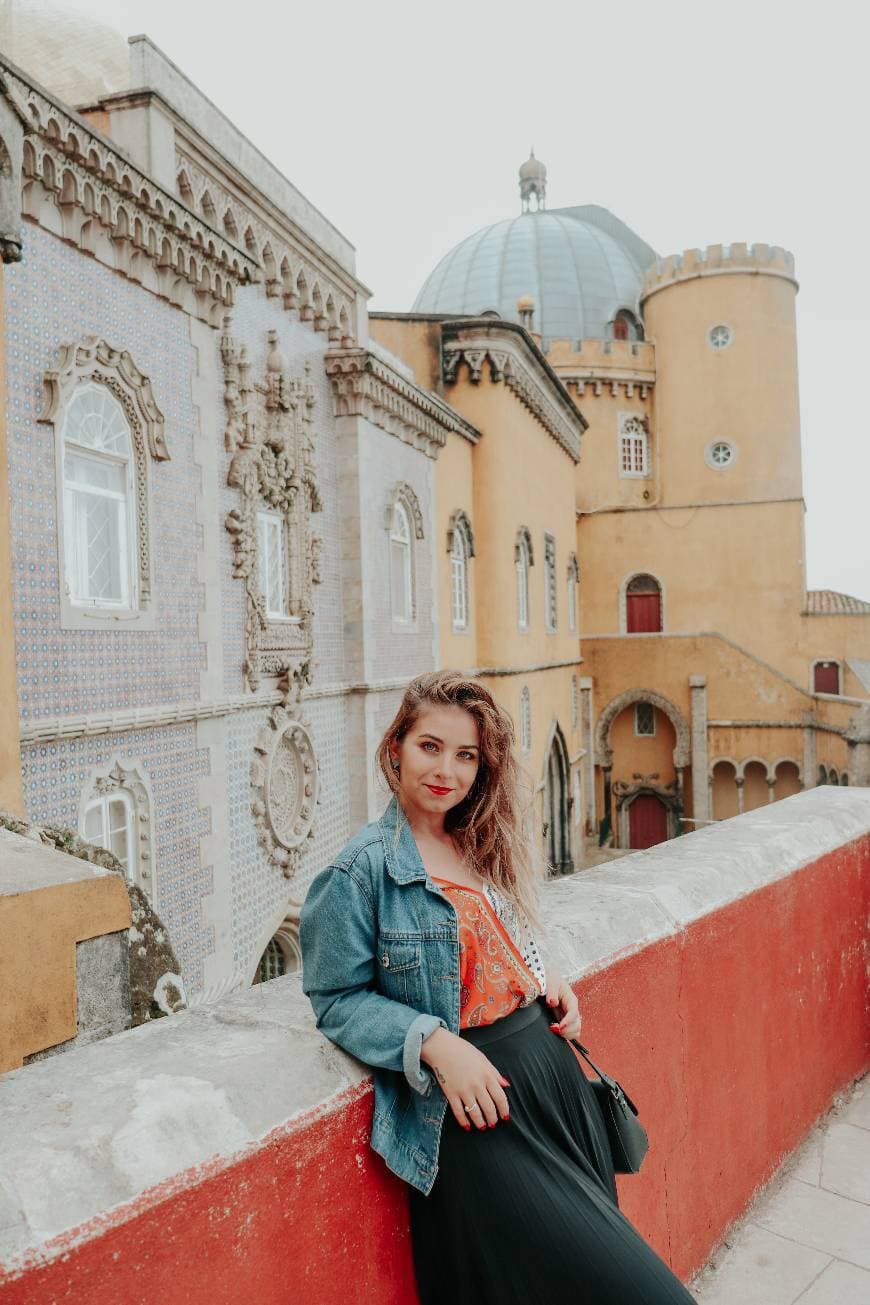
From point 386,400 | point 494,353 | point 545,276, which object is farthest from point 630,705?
point 386,400

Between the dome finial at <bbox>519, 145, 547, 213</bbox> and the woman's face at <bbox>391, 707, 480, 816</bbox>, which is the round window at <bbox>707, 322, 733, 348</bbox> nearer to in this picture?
the dome finial at <bbox>519, 145, 547, 213</bbox>

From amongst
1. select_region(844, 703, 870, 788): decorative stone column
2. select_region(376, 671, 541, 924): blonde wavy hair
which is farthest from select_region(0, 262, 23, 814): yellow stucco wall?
select_region(844, 703, 870, 788): decorative stone column

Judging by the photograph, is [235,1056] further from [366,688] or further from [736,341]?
[736,341]

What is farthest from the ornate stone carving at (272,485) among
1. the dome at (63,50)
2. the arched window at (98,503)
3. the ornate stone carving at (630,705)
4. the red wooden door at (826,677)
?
the red wooden door at (826,677)

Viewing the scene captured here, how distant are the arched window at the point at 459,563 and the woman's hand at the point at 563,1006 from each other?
14506mm

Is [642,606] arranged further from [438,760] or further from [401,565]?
[438,760]

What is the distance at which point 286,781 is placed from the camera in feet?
34.9

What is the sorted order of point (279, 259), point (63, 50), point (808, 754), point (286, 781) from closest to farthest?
1. point (63, 50)
2. point (286, 781)
3. point (279, 259)
4. point (808, 754)

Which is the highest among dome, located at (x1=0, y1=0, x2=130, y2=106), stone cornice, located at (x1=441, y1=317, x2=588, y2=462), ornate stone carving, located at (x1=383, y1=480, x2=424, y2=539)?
dome, located at (x1=0, y1=0, x2=130, y2=106)

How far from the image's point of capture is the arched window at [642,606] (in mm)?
29484

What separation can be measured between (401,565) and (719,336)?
18504 millimetres

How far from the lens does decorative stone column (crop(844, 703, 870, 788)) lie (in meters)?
22.5

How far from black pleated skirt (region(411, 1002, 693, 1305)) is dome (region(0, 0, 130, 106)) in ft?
34.3

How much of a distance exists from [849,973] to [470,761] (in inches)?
97.2
